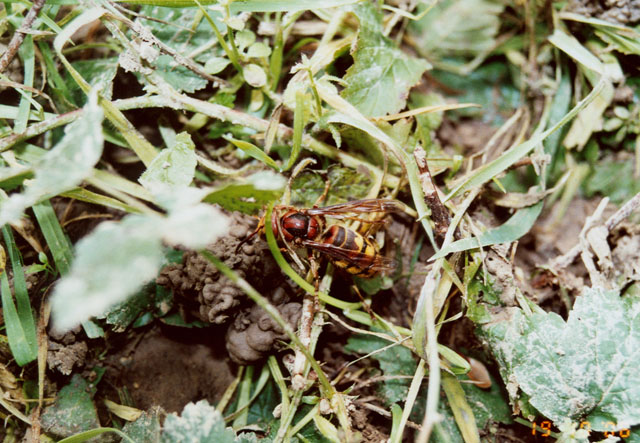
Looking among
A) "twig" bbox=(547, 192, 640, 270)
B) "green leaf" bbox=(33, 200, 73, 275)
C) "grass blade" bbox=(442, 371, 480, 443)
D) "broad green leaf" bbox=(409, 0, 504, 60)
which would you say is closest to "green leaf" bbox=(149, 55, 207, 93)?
"green leaf" bbox=(33, 200, 73, 275)

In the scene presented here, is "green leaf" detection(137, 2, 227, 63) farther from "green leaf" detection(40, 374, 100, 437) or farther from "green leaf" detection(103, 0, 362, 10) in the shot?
"green leaf" detection(40, 374, 100, 437)

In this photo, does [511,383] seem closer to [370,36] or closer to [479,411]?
[479,411]

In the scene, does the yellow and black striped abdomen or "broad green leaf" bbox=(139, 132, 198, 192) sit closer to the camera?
"broad green leaf" bbox=(139, 132, 198, 192)

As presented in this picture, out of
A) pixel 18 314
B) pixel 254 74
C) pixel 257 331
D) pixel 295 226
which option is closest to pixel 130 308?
pixel 18 314

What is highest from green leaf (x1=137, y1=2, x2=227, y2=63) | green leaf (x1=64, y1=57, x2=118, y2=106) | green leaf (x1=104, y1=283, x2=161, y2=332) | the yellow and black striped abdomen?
green leaf (x1=137, y1=2, x2=227, y2=63)

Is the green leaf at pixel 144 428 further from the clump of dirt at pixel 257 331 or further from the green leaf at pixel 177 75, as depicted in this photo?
the green leaf at pixel 177 75

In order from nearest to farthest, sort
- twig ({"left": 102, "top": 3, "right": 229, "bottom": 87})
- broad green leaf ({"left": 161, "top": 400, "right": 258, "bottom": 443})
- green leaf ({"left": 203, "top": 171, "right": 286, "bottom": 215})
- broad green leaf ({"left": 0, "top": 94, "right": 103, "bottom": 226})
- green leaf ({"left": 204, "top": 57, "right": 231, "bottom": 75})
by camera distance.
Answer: broad green leaf ({"left": 0, "top": 94, "right": 103, "bottom": 226}) < green leaf ({"left": 203, "top": 171, "right": 286, "bottom": 215}) < broad green leaf ({"left": 161, "top": 400, "right": 258, "bottom": 443}) < twig ({"left": 102, "top": 3, "right": 229, "bottom": 87}) < green leaf ({"left": 204, "top": 57, "right": 231, "bottom": 75})

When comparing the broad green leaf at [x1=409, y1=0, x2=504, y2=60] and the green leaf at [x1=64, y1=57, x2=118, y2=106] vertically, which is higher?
the broad green leaf at [x1=409, y1=0, x2=504, y2=60]

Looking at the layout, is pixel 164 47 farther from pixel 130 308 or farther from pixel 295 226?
pixel 130 308
